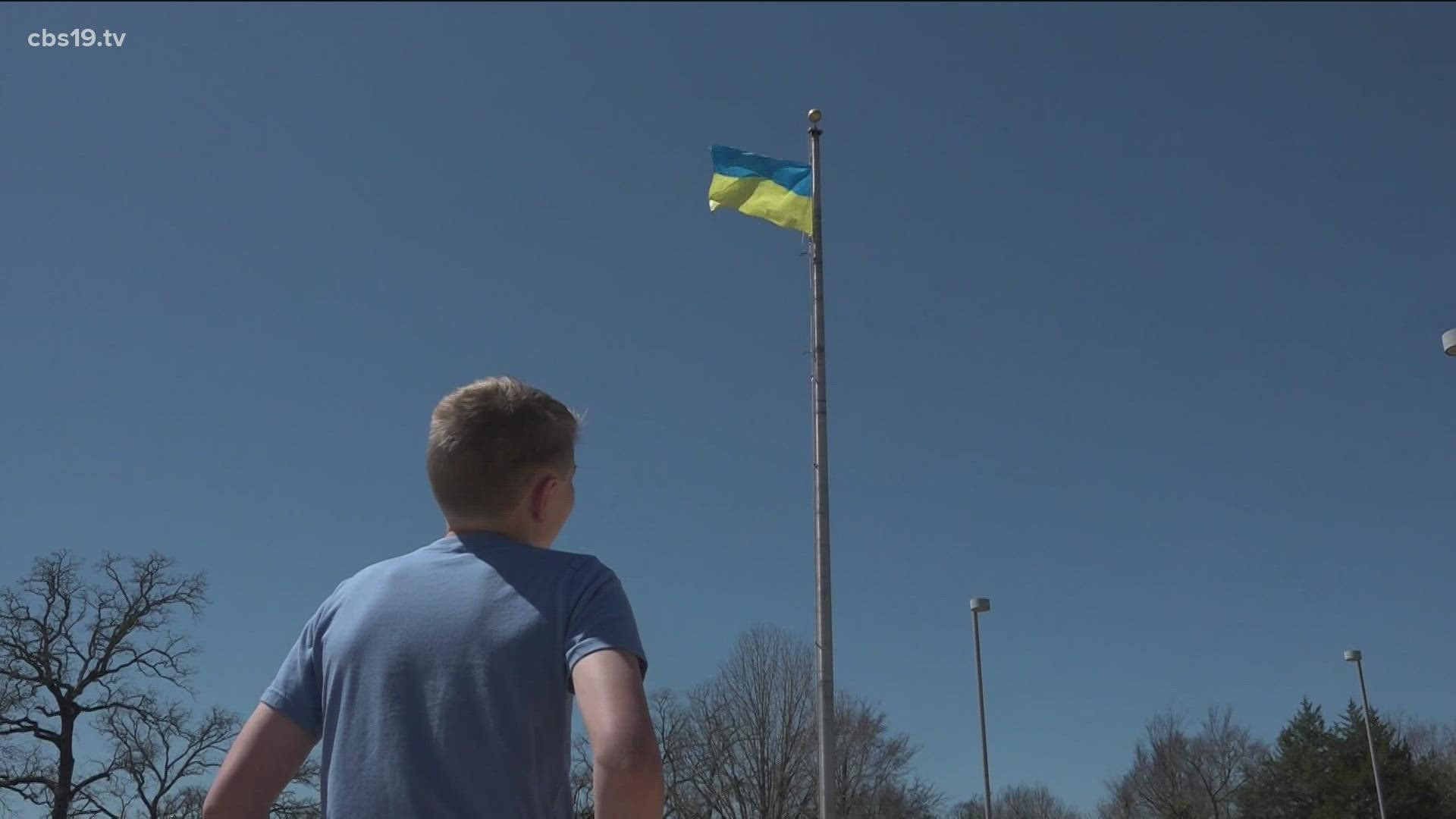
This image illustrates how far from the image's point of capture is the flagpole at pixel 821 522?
15.9 meters

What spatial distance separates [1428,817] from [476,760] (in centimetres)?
6059

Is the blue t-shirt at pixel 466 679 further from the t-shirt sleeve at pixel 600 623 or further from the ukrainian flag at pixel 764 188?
the ukrainian flag at pixel 764 188

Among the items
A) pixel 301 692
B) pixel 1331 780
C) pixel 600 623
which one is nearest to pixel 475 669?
pixel 600 623

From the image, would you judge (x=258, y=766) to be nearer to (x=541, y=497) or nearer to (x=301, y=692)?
(x=301, y=692)

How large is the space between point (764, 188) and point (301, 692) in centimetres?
1675

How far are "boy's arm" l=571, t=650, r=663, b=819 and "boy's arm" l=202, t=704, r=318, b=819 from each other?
2.09ft

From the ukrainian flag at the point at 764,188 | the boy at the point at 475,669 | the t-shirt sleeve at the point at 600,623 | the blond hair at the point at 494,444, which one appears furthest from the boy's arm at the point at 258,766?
the ukrainian flag at the point at 764,188

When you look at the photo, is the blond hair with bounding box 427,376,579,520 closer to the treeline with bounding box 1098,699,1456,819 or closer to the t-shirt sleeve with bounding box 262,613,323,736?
the t-shirt sleeve with bounding box 262,613,323,736

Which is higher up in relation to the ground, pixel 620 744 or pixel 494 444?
pixel 494 444

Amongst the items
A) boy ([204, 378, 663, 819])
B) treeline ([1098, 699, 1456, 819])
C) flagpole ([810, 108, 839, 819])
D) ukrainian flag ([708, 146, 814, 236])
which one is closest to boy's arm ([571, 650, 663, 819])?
boy ([204, 378, 663, 819])

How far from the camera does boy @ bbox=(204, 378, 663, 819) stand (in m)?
1.93

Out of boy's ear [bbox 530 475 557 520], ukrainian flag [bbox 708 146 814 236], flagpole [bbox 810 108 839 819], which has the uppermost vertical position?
ukrainian flag [bbox 708 146 814 236]

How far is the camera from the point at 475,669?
6.53 ft

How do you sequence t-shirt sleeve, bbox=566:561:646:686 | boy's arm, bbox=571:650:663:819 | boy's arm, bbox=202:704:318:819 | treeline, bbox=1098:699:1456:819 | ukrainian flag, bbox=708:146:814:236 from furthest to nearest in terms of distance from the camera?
treeline, bbox=1098:699:1456:819 → ukrainian flag, bbox=708:146:814:236 → boy's arm, bbox=202:704:318:819 → t-shirt sleeve, bbox=566:561:646:686 → boy's arm, bbox=571:650:663:819
